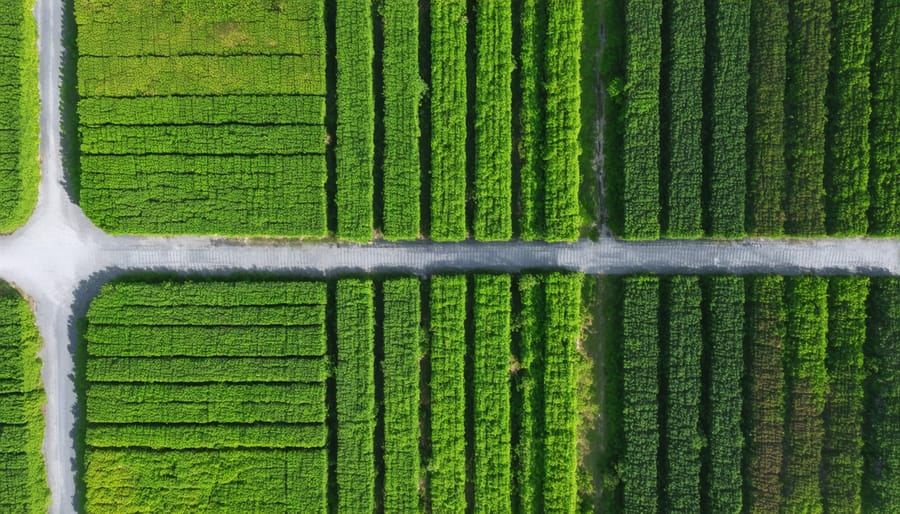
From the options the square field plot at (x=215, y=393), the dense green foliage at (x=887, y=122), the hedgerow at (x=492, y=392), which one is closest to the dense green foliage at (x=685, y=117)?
the dense green foliage at (x=887, y=122)

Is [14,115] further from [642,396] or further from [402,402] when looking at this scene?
[642,396]

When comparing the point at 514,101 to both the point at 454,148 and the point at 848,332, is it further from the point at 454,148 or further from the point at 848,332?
the point at 848,332

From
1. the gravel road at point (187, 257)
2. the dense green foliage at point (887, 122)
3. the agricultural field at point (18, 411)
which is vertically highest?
the dense green foliage at point (887, 122)

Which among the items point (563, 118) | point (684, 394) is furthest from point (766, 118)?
point (684, 394)

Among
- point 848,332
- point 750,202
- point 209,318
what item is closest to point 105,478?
point 209,318

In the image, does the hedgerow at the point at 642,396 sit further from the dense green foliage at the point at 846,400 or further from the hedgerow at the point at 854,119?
the hedgerow at the point at 854,119

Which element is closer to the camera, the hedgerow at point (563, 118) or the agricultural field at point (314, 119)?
the hedgerow at point (563, 118)
